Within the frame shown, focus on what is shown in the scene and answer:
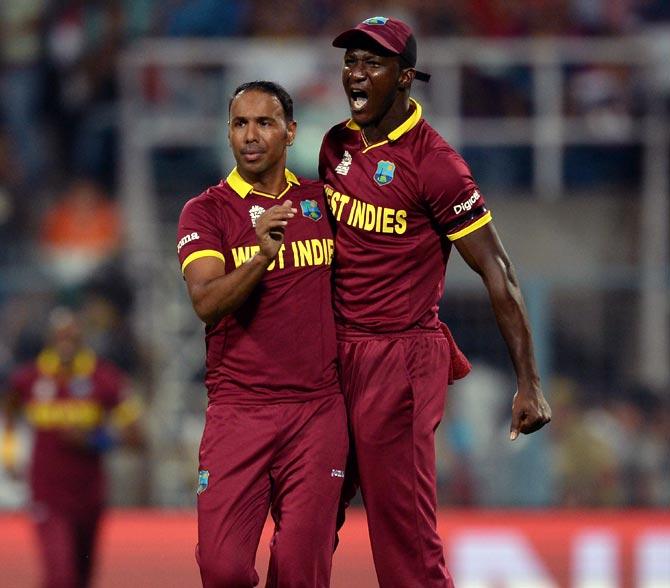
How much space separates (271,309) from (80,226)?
663 centimetres

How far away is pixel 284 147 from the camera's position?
16.7 ft

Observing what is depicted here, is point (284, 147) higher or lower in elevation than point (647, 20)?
lower

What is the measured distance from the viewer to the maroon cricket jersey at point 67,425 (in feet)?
28.7

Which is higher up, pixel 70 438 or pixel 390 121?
pixel 390 121

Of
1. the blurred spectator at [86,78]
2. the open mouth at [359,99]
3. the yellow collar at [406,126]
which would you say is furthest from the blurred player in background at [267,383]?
the blurred spectator at [86,78]

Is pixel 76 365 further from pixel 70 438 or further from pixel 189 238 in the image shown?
pixel 189 238

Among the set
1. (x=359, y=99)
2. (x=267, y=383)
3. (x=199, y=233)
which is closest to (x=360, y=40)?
(x=359, y=99)

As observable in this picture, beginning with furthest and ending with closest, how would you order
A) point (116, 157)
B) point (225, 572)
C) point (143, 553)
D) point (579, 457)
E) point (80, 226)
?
point (116, 157), point (80, 226), point (579, 457), point (143, 553), point (225, 572)

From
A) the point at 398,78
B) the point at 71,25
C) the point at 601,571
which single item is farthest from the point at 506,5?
the point at 398,78

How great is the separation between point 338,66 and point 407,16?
1029mm

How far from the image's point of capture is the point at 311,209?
5.12 metres

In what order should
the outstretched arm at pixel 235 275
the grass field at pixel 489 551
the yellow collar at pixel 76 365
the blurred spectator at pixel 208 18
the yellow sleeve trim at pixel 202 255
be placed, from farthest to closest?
the blurred spectator at pixel 208 18 < the yellow collar at pixel 76 365 < the grass field at pixel 489 551 < the yellow sleeve trim at pixel 202 255 < the outstretched arm at pixel 235 275

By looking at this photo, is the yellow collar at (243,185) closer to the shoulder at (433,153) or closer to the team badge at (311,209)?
the team badge at (311,209)

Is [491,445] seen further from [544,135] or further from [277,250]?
[277,250]
